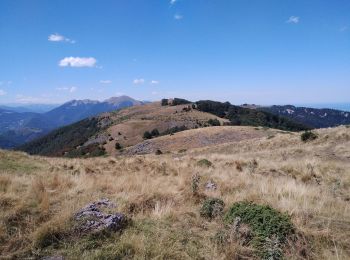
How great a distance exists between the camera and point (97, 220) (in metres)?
5.61

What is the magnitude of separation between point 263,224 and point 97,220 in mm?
2880

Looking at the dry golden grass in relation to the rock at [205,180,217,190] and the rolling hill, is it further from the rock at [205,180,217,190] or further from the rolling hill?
the rolling hill

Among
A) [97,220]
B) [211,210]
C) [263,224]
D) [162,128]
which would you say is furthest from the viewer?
[162,128]

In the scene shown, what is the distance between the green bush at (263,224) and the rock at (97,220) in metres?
2.01

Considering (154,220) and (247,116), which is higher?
(154,220)

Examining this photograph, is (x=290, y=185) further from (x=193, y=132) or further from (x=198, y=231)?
(x=193, y=132)

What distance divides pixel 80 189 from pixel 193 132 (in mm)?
60117

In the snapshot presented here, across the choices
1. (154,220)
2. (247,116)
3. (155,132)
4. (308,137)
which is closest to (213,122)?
(155,132)

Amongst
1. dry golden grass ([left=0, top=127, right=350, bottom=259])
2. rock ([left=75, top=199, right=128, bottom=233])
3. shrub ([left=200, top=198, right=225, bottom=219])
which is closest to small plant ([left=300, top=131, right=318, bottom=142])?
dry golden grass ([left=0, top=127, right=350, bottom=259])

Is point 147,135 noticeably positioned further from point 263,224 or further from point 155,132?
point 263,224

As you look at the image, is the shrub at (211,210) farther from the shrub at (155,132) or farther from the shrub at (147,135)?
the shrub at (155,132)

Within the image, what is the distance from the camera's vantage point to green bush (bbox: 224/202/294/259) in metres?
5.15

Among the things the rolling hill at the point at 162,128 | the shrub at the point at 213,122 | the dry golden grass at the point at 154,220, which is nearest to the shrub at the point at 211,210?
the dry golden grass at the point at 154,220

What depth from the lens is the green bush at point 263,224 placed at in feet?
16.9
